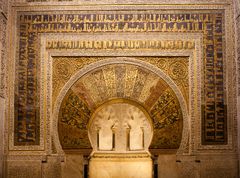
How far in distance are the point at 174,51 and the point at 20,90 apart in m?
2.53

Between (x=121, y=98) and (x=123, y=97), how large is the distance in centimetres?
4

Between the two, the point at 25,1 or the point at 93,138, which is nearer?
the point at 25,1

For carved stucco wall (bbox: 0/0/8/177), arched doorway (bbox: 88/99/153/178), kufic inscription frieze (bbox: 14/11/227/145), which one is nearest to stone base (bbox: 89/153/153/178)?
arched doorway (bbox: 88/99/153/178)

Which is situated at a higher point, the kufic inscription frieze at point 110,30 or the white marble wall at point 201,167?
the kufic inscription frieze at point 110,30

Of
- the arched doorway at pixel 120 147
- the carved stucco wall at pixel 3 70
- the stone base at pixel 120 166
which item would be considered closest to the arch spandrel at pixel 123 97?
the carved stucco wall at pixel 3 70

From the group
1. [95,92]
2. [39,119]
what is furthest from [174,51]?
[39,119]

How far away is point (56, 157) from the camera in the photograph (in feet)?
24.0

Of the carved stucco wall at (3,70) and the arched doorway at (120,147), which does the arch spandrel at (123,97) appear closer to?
the carved stucco wall at (3,70)

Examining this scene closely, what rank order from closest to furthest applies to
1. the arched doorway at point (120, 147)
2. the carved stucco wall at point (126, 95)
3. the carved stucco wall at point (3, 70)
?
the carved stucco wall at point (3, 70), the carved stucco wall at point (126, 95), the arched doorway at point (120, 147)

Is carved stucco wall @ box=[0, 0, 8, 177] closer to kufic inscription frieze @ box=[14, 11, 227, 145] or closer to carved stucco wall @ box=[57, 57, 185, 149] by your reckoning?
kufic inscription frieze @ box=[14, 11, 227, 145]

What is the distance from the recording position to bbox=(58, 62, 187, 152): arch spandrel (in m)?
7.35

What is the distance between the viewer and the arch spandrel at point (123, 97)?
7348mm

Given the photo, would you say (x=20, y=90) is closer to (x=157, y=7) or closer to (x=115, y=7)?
(x=115, y=7)

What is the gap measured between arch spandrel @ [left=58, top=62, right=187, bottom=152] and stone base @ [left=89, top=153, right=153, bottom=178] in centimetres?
216
